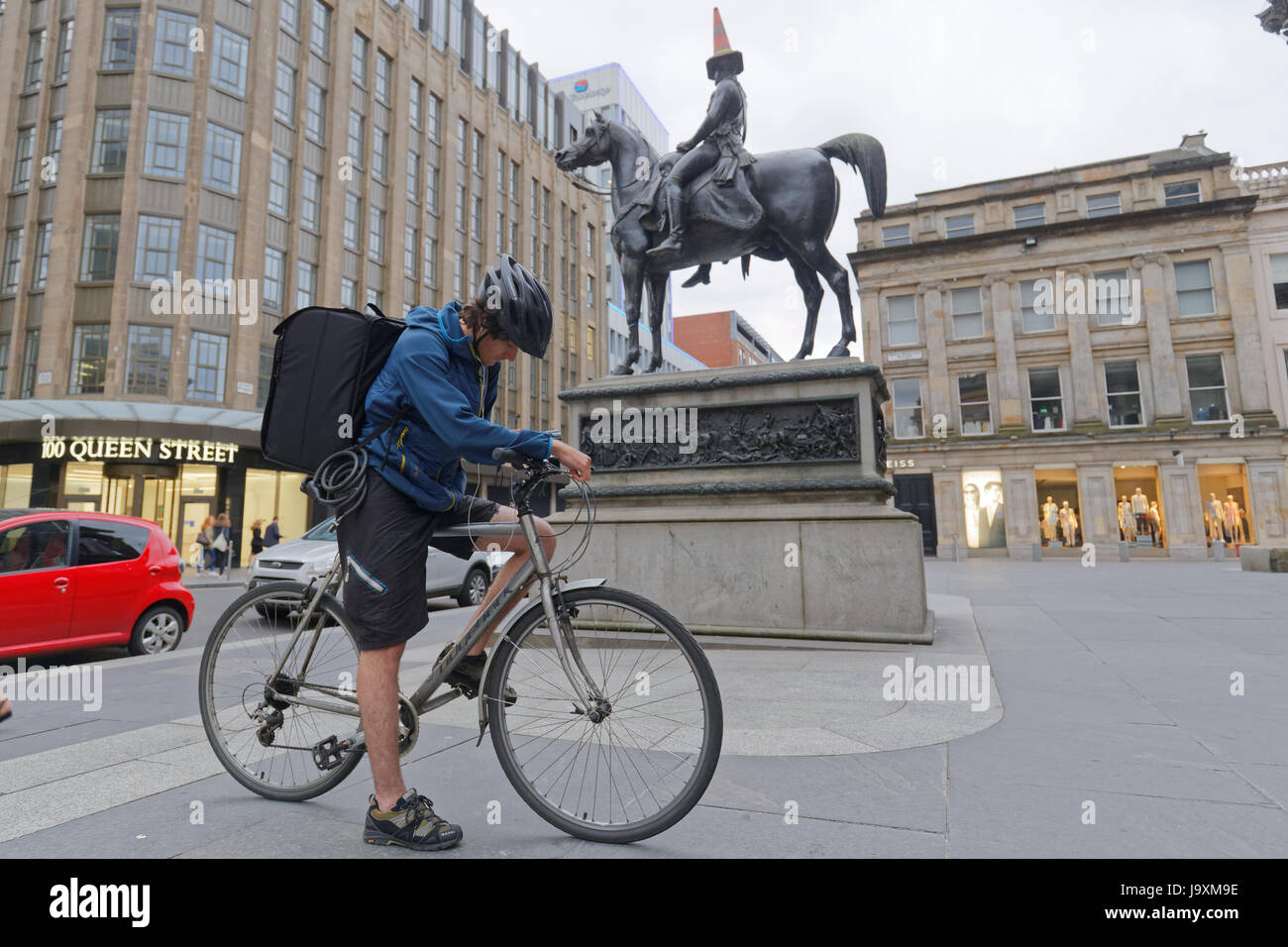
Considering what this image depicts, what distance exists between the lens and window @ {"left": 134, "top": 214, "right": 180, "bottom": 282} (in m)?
25.1

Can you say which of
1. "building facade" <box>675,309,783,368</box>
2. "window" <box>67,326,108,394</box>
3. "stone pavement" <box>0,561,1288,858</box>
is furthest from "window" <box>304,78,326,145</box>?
"building facade" <box>675,309,783,368</box>

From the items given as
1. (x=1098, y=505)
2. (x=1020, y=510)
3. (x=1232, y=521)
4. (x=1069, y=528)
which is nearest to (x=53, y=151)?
(x=1020, y=510)

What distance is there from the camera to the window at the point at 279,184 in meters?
28.2

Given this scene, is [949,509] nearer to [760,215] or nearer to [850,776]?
[760,215]

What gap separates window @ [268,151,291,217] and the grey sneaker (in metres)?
31.4

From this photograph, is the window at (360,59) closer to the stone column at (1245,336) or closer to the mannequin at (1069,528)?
the mannequin at (1069,528)

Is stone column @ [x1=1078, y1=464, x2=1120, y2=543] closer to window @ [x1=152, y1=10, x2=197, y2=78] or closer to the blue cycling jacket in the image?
the blue cycling jacket

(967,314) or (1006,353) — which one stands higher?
(967,314)

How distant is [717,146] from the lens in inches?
289

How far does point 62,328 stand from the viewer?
24562mm

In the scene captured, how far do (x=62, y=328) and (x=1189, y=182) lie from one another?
141 ft

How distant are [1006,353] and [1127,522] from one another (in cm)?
816
